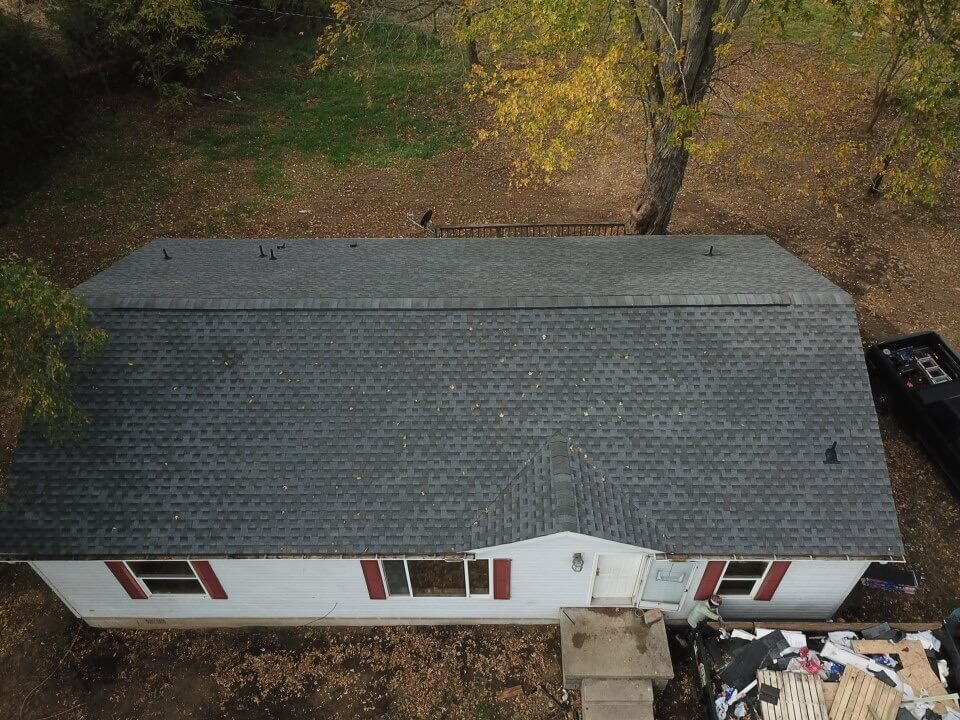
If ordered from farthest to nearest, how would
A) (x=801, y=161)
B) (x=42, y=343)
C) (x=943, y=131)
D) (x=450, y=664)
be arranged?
(x=801, y=161) < (x=943, y=131) < (x=450, y=664) < (x=42, y=343)

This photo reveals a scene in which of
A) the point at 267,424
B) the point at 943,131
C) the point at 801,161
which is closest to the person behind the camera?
the point at 267,424

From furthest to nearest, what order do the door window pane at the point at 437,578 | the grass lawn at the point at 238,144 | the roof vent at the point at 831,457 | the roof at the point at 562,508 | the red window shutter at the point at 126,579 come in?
the grass lawn at the point at 238,144 < the door window pane at the point at 437,578 < the red window shutter at the point at 126,579 < the roof vent at the point at 831,457 < the roof at the point at 562,508

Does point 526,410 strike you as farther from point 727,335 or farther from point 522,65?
point 522,65

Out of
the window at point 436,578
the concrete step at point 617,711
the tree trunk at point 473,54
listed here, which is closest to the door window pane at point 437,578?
the window at point 436,578

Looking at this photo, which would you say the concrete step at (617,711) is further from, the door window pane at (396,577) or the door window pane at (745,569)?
the door window pane at (396,577)

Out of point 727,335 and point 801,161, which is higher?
point 727,335

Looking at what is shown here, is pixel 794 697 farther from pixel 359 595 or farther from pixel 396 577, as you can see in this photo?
pixel 359 595

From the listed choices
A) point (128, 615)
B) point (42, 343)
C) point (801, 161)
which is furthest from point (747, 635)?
point (801, 161)
